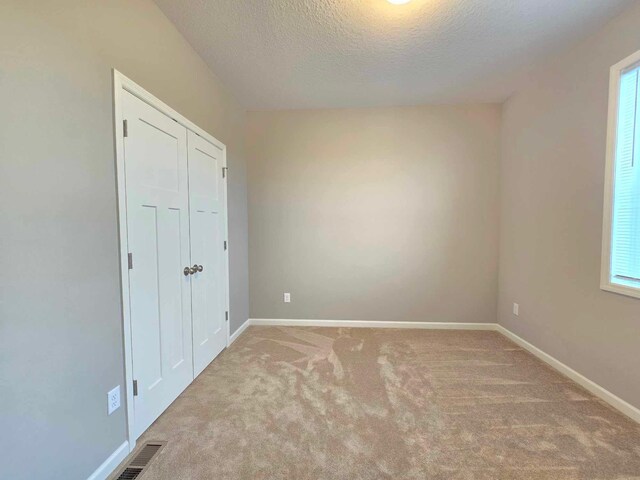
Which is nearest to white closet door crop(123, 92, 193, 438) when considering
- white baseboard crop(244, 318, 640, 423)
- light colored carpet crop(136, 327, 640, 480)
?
light colored carpet crop(136, 327, 640, 480)

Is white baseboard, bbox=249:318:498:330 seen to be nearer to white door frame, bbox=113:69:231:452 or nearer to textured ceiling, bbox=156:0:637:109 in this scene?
white door frame, bbox=113:69:231:452

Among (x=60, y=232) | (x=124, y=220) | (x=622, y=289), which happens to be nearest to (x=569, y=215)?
(x=622, y=289)

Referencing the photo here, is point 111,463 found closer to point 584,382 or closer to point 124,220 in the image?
point 124,220

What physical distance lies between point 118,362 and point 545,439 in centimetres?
250

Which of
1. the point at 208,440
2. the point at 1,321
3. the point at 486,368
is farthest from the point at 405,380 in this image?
the point at 1,321

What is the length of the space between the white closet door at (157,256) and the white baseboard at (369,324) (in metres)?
1.47

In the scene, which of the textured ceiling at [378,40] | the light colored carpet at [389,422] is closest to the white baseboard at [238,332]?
the light colored carpet at [389,422]

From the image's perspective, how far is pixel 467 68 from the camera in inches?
105

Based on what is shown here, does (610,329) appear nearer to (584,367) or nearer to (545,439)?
(584,367)

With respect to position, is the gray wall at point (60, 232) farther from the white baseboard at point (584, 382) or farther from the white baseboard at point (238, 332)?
the white baseboard at point (584, 382)

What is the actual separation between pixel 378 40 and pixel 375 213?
1.86 m

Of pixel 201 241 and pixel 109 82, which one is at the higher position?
pixel 109 82

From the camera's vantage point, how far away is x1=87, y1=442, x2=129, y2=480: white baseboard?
1449 millimetres

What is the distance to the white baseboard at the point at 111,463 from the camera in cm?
145
